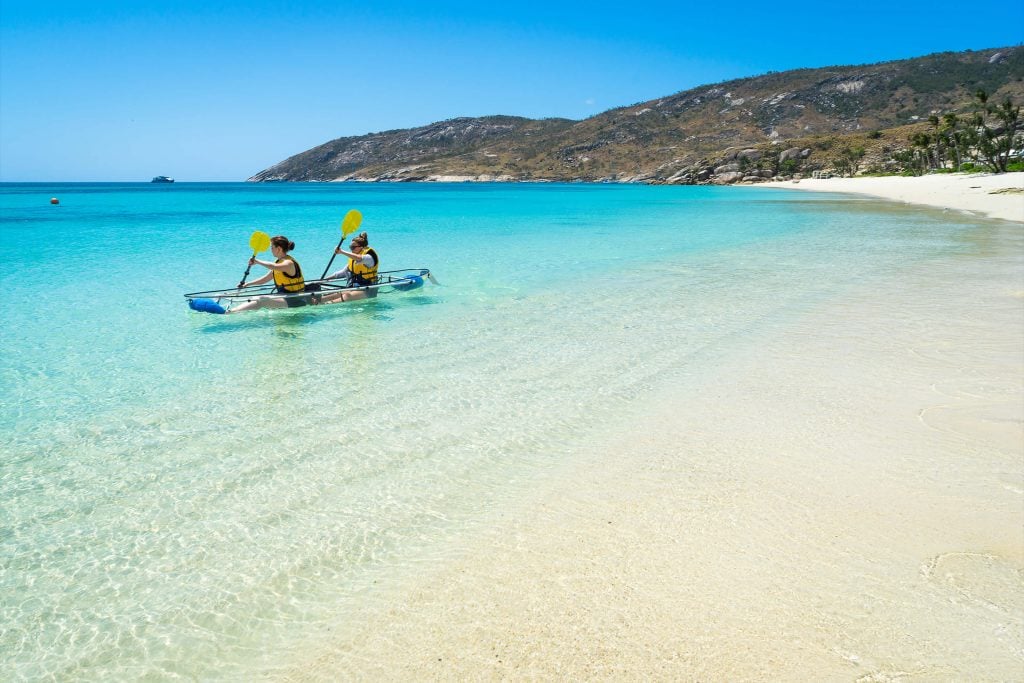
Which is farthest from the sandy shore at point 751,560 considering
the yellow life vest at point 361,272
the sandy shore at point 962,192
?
the sandy shore at point 962,192

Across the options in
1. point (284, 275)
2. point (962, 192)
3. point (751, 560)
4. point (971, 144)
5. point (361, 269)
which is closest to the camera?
point (751, 560)

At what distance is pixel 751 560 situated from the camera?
165 inches

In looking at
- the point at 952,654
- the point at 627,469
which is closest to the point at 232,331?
the point at 627,469

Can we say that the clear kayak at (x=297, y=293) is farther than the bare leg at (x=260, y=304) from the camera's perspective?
No

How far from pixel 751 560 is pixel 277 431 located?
15.7ft

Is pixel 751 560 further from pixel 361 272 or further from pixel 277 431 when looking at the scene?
pixel 361 272

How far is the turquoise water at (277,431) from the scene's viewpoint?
153 inches

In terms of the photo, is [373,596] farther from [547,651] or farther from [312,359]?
[312,359]

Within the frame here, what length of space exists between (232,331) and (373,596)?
8.46m

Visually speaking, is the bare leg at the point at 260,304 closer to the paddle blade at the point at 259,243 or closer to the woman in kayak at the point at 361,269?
the paddle blade at the point at 259,243

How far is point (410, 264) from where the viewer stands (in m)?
21.0

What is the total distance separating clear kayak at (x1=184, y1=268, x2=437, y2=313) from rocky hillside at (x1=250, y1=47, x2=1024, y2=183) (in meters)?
118

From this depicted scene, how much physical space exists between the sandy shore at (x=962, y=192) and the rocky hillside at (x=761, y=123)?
50452mm

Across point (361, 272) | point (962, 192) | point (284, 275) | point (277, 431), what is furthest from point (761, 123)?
point (277, 431)
